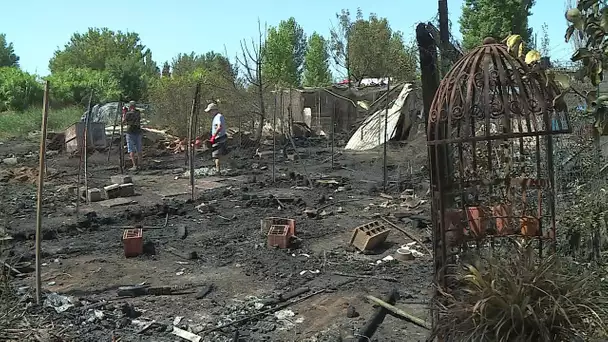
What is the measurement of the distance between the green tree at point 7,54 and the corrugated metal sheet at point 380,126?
68676 millimetres

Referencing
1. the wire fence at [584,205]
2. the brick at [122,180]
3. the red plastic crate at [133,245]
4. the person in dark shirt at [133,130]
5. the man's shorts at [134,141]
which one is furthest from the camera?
the man's shorts at [134,141]

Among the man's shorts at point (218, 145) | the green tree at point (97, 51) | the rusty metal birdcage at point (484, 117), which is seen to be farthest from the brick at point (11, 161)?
the green tree at point (97, 51)

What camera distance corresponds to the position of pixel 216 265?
748 centimetres

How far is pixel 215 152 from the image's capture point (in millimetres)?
15391

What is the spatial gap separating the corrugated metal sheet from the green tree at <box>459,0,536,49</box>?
11.0m

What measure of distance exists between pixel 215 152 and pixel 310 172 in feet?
8.40

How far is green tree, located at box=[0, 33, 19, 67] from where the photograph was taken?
77.6 m

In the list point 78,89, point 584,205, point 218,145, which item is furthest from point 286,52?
point 584,205

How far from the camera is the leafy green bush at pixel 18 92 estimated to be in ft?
123

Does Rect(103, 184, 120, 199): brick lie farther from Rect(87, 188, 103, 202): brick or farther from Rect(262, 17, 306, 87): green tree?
Rect(262, 17, 306, 87): green tree

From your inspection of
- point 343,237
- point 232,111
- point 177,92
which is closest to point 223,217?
point 343,237

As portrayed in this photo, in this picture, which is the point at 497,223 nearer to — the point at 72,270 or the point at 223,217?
the point at 72,270

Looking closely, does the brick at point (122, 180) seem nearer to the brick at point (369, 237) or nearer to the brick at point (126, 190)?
the brick at point (126, 190)

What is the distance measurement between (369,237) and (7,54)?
82856 millimetres
